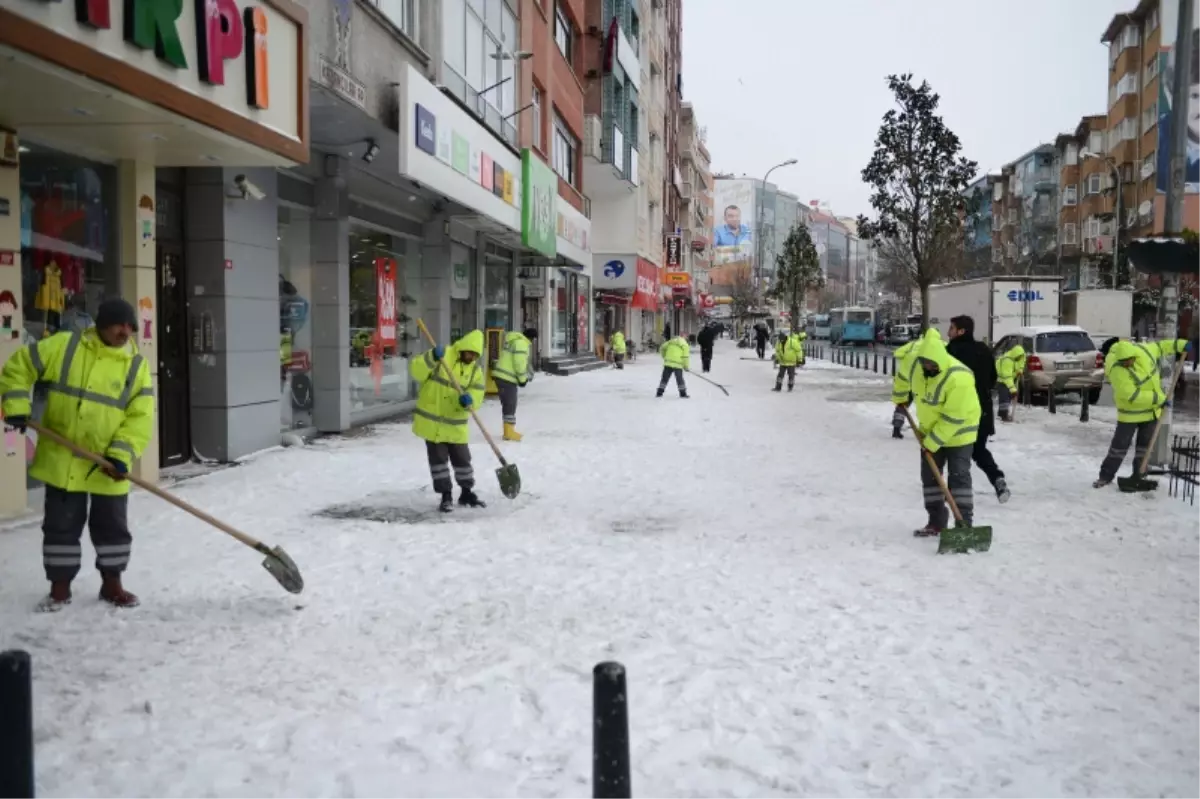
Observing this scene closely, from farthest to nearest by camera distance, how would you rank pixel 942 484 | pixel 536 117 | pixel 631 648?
pixel 536 117, pixel 942 484, pixel 631 648

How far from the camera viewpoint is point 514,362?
13852mm

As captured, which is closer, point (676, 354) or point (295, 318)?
point (295, 318)

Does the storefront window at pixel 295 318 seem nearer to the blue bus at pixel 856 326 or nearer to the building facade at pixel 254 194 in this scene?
the building facade at pixel 254 194

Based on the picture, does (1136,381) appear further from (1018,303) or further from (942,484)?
(1018,303)

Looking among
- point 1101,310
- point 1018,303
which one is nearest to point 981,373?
point 1018,303

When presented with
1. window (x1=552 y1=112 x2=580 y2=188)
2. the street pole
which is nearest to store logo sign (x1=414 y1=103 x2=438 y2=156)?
the street pole

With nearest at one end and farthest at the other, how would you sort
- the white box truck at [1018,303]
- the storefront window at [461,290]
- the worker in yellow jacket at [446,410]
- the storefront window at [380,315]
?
the worker in yellow jacket at [446,410], the storefront window at [380,315], the storefront window at [461,290], the white box truck at [1018,303]

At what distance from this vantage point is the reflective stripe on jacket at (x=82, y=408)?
17.4 feet

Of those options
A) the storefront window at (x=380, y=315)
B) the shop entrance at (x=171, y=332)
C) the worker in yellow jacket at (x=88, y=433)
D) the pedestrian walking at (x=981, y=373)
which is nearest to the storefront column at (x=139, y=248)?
the shop entrance at (x=171, y=332)

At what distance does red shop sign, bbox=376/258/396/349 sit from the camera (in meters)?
16.1

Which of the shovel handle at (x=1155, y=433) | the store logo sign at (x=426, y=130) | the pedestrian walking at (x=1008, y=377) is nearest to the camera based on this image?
the shovel handle at (x=1155, y=433)

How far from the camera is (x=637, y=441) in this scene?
13.9 m

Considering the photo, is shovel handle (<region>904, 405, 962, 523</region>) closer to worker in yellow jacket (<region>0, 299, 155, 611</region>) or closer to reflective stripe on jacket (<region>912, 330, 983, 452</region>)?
reflective stripe on jacket (<region>912, 330, 983, 452</region>)

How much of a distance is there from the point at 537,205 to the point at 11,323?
13.9m
